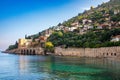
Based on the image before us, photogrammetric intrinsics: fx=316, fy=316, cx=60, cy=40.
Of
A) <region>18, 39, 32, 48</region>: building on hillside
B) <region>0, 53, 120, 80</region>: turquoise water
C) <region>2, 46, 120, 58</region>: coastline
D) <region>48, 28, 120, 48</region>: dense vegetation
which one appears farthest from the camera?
<region>18, 39, 32, 48</region>: building on hillside

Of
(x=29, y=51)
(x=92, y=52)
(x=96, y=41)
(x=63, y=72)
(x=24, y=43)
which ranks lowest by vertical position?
(x=63, y=72)

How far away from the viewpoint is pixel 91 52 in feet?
307

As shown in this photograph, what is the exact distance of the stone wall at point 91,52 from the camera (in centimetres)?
8131

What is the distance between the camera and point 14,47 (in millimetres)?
199250

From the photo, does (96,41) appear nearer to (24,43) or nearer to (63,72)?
(63,72)

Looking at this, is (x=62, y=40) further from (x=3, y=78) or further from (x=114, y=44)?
(x=3, y=78)

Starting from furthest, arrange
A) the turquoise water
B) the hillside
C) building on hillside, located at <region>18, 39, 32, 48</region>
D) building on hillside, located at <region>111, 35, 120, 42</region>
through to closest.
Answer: building on hillside, located at <region>18, 39, 32, 48</region>
the hillside
building on hillside, located at <region>111, 35, 120, 42</region>
the turquoise water

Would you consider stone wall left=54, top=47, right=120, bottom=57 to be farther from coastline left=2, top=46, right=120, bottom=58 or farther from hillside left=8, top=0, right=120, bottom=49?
hillside left=8, top=0, right=120, bottom=49

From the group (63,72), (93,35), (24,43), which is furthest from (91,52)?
(24,43)

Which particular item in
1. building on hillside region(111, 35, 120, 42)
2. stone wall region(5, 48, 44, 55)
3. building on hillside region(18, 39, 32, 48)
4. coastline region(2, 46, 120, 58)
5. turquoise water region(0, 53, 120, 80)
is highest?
building on hillside region(18, 39, 32, 48)

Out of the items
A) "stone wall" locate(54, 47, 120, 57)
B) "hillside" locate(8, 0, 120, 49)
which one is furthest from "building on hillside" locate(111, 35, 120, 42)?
"stone wall" locate(54, 47, 120, 57)

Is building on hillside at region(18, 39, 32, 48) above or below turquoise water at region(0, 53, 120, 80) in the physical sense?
above

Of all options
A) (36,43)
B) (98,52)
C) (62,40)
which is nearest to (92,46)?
(98,52)

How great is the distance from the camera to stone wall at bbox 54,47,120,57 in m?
81.3
